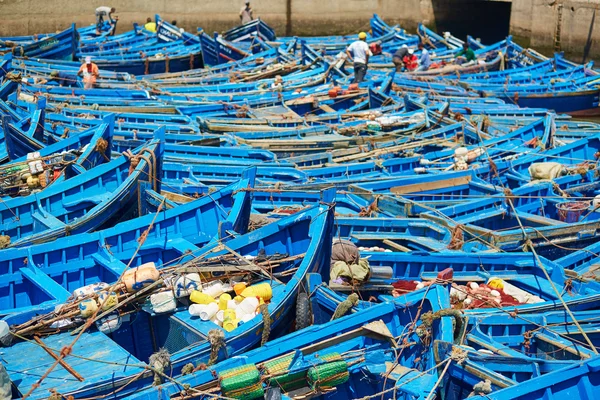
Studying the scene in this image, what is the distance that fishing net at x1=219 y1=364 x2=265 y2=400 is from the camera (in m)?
8.44

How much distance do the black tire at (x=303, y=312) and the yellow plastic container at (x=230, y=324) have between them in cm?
77

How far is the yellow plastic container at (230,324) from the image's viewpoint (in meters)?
9.73

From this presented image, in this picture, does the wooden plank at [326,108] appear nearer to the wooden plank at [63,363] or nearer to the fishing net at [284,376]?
the fishing net at [284,376]

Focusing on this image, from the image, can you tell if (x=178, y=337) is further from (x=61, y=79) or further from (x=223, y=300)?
(x=61, y=79)

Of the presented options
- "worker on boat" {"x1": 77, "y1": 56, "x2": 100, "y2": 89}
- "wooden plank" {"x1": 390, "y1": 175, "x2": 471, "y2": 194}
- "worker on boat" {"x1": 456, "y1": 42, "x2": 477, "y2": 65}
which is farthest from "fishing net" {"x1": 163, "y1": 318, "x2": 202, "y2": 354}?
"worker on boat" {"x1": 456, "y1": 42, "x2": 477, "y2": 65}

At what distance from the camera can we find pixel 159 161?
14.3 m

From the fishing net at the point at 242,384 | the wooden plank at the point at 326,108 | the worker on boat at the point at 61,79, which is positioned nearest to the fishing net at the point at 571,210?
the wooden plank at the point at 326,108

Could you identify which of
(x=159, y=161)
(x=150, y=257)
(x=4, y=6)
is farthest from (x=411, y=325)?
(x=4, y=6)

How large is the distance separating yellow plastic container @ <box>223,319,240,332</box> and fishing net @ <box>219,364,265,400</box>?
120cm

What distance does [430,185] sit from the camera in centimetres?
1612

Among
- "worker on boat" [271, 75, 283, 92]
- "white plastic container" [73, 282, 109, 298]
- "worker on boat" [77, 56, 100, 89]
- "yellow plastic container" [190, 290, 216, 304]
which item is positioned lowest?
"worker on boat" [271, 75, 283, 92]

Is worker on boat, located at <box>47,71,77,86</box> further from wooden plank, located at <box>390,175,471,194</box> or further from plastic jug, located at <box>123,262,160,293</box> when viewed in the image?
plastic jug, located at <box>123,262,160,293</box>

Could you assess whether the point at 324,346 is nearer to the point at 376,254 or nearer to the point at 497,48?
the point at 376,254

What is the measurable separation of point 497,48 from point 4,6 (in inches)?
788
